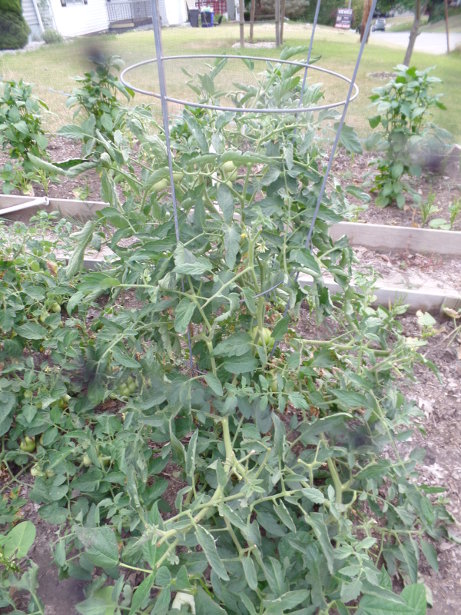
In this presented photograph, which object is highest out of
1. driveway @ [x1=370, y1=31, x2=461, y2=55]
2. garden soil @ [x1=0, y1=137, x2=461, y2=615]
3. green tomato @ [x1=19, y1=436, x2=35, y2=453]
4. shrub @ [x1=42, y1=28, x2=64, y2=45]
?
shrub @ [x1=42, y1=28, x2=64, y2=45]

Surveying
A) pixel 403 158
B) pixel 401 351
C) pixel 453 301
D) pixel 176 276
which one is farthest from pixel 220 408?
pixel 403 158

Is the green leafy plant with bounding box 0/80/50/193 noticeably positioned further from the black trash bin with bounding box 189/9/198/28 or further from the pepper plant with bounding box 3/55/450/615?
the black trash bin with bounding box 189/9/198/28

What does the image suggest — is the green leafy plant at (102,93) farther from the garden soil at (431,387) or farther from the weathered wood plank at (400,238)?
the weathered wood plank at (400,238)

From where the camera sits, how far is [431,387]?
1.74 meters

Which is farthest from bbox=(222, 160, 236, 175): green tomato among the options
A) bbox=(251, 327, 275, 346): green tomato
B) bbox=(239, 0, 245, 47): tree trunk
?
bbox=(239, 0, 245, 47): tree trunk

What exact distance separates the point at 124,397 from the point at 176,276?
1.74ft

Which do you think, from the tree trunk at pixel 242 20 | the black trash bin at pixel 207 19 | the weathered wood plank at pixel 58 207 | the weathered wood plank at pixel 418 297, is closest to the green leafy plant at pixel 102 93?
the weathered wood plank at pixel 58 207

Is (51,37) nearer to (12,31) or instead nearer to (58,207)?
(12,31)

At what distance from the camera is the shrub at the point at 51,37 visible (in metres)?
3.00

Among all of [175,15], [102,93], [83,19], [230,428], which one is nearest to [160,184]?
[230,428]

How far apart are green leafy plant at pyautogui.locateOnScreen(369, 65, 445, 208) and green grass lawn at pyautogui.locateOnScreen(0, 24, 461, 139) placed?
4.18 feet

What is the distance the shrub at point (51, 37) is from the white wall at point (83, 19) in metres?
0.04

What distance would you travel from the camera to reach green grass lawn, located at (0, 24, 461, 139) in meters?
4.08

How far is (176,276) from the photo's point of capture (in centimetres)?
98
